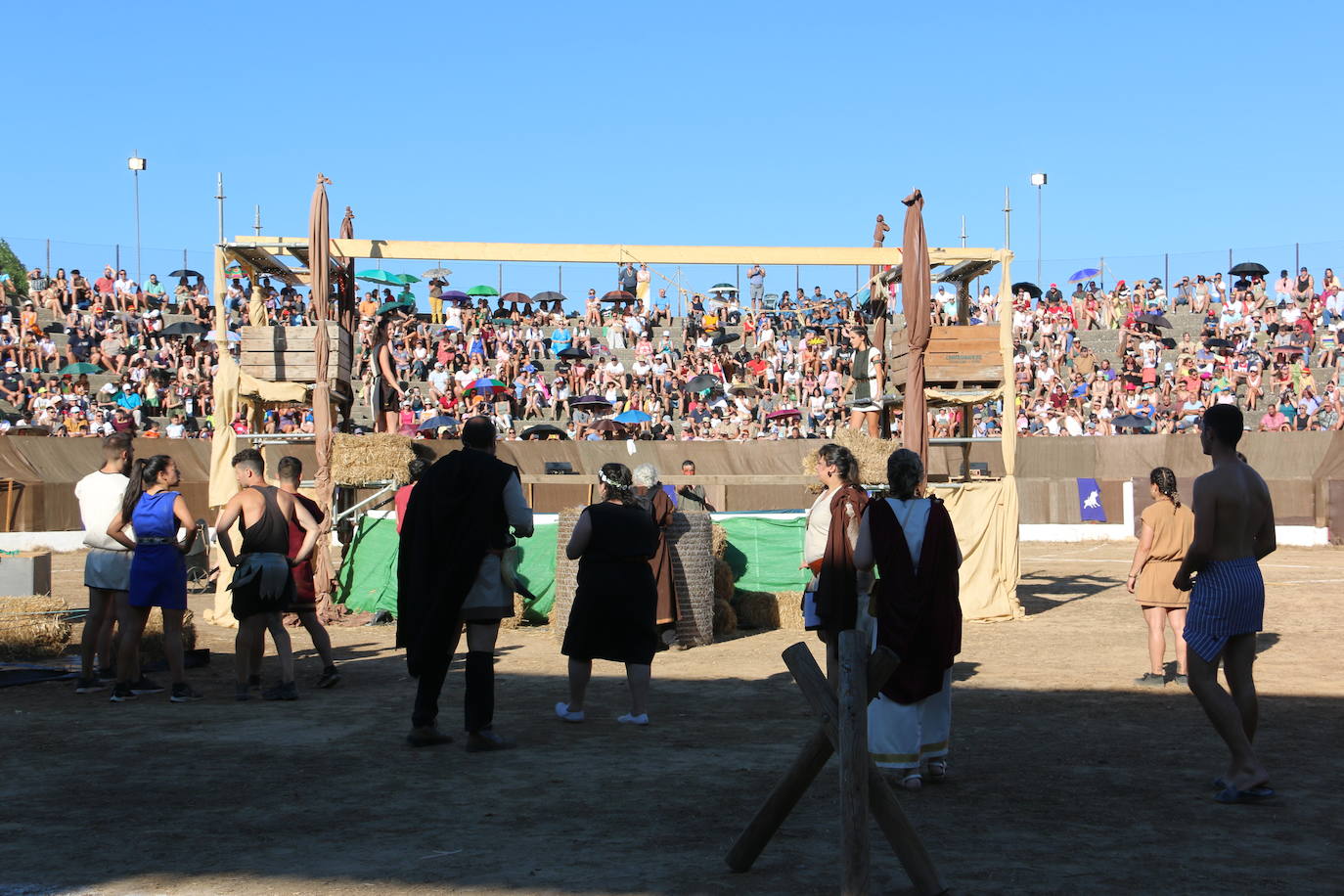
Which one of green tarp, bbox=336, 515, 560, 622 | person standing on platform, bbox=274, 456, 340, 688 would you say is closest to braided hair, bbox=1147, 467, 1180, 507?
person standing on platform, bbox=274, 456, 340, 688

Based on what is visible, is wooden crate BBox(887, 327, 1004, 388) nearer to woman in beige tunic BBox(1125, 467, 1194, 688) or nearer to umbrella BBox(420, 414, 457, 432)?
woman in beige tunic BBox(1125, 467, 1194, 688)

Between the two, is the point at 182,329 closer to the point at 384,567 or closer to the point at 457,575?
the point at 384,567

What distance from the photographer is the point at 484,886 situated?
4672 millimetres

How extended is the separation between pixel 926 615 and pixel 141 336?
27477 millimetres

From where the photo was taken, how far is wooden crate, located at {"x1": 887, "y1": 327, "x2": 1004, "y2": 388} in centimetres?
1418

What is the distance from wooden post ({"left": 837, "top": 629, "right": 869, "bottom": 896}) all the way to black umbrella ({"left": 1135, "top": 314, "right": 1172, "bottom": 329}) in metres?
30.9

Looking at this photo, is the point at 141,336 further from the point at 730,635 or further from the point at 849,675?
the point at 849,675

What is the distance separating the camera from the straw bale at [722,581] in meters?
13.1

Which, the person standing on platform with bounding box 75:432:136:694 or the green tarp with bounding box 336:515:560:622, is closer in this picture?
the person standing on platform with bounding box 75:432:136:694

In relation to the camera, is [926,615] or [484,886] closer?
[484,886]

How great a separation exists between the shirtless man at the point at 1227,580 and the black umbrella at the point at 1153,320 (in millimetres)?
28347

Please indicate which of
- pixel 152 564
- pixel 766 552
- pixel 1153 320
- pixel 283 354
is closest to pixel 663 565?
pixel 766 552

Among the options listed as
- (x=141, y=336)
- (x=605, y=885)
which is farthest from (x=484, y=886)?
(x=141, y=336)

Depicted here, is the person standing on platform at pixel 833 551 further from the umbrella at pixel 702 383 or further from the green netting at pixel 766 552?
the umbrella at pixel 702 383
